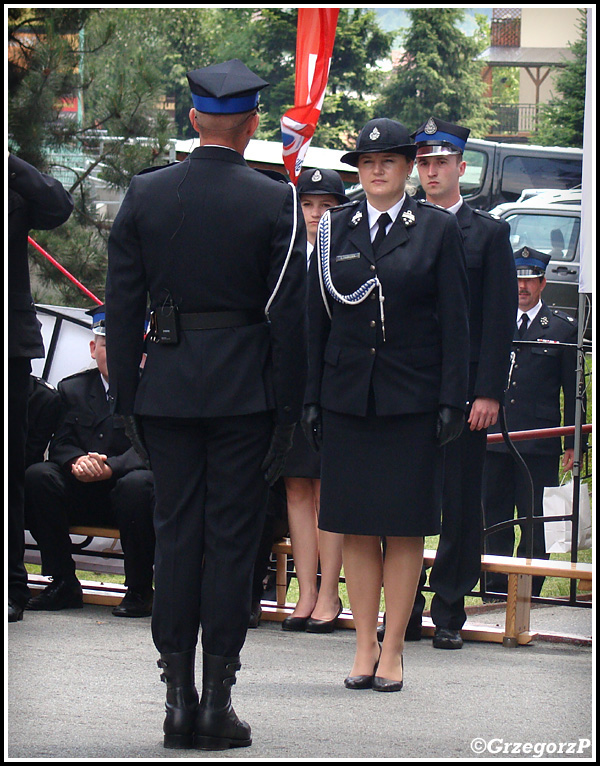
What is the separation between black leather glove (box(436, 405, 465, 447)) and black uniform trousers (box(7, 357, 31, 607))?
5.62ft

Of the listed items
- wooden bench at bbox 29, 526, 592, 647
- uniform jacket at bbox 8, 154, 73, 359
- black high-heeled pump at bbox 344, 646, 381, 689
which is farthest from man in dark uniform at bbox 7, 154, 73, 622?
black high-heeled pump at bbox 344, 646, 381, 689

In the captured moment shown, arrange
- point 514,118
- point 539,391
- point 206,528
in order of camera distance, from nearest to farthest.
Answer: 1. point 206,528
2. point 539,391
3. point 514,118

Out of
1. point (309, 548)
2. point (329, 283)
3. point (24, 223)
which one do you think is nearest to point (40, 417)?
point (24, 223)

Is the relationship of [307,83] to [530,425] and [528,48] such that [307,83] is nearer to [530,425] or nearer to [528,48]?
[530,425]

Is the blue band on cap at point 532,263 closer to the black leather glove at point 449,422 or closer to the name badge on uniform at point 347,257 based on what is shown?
the name badge on uniform at point 347,257

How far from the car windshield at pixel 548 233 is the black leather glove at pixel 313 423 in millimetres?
12236

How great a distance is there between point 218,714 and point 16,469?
182cm

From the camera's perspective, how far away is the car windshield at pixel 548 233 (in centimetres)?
1588

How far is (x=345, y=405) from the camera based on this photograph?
390cm

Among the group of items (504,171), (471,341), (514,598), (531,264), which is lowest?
(514,598)

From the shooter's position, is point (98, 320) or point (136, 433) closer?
point (136, 433)

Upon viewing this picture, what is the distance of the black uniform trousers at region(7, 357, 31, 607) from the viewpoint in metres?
4.55

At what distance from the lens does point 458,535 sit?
4691 mm

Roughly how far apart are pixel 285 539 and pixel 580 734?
2.18 m
